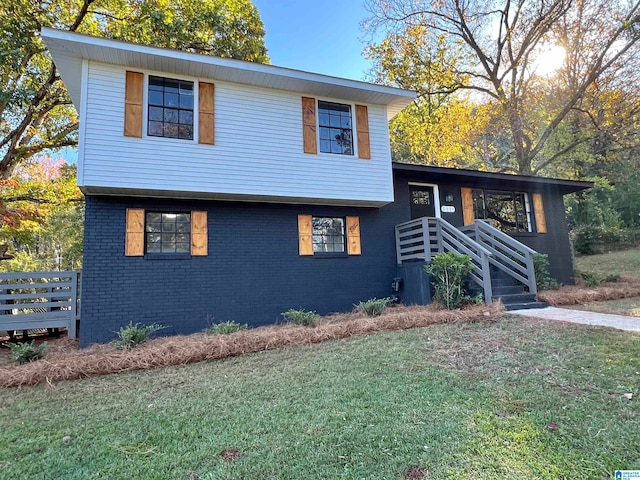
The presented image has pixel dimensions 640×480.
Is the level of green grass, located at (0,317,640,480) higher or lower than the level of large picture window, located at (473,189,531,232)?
lower

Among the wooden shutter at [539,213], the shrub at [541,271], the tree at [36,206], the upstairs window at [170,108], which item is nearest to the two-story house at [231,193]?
the upstairs window at [170,108]

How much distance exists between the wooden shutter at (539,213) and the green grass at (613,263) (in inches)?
141

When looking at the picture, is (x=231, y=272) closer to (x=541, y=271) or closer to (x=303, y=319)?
(x=303, y=319)

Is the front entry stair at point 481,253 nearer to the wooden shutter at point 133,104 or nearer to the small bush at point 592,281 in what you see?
the small bush at point 592,281

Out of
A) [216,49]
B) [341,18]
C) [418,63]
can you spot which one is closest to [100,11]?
[216,49]

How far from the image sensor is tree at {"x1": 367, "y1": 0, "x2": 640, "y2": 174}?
13508mm

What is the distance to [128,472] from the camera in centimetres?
224

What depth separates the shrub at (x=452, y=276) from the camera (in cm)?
690

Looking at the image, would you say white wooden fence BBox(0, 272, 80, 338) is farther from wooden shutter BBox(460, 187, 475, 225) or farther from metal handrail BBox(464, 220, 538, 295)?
wooden shutter BBox(460, 187, 475, 225)

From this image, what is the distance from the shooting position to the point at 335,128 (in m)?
8.02

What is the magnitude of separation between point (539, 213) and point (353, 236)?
23.1 ft

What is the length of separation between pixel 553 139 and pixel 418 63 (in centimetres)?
728

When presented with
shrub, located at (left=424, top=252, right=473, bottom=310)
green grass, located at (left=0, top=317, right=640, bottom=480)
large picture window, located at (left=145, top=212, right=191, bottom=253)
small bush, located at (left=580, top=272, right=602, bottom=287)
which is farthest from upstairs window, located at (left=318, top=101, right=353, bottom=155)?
small bush, located at (left=580, top=272, right=602, bottom=287)

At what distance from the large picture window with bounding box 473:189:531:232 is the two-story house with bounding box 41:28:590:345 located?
232 centimetres
